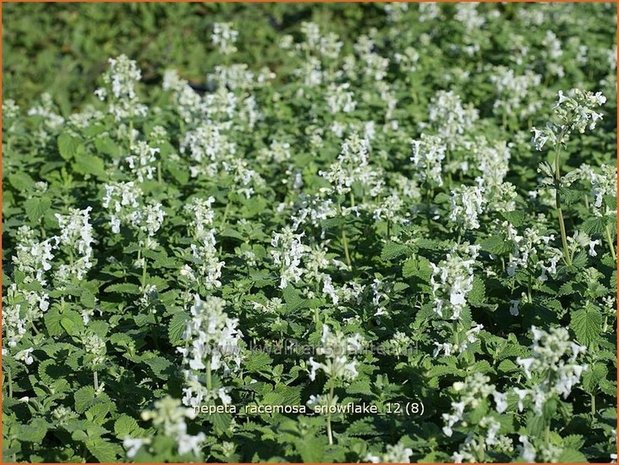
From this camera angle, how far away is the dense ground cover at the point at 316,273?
12.5ft

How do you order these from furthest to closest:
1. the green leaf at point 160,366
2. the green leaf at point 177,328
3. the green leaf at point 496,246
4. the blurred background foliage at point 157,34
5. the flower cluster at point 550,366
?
the blurred background foliage at point 157,34
the green leaf at point 496,246
the green leaf at point 160,366
the green leaf at point 177,328
the flower cluster at point 550,366

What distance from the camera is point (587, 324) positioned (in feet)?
13.8

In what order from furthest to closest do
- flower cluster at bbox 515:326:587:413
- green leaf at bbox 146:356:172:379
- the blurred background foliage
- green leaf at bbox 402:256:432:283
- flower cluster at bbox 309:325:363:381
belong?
the blurred background foliage < green leaf at bbox 402:256:432:283 < green leaf at bbox 146:356:172:379 < flower cluster at bbox 309:325:363:381 < flower cluster at bbox 515:326:587:413

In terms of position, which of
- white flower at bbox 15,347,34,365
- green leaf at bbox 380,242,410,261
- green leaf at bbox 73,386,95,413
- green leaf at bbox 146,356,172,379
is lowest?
green leaf at bbox 73,386,95,413

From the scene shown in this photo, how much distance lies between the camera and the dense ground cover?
382cm

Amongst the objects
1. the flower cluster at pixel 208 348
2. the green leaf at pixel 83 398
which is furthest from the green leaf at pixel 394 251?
the green leaf at pixel 83 398

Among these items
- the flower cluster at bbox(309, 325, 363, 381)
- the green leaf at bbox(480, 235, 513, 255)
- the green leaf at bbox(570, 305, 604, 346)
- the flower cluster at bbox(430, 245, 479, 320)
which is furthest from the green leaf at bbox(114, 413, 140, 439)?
the green leaf at bbox(570, 305, 604, 346)

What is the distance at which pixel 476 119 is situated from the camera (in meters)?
7.37

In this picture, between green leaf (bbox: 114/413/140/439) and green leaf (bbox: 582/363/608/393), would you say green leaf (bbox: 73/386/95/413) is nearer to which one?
green leaf (bbox: 114/413/140/439)

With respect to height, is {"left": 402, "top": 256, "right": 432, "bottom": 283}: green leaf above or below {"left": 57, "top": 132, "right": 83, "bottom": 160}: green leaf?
below

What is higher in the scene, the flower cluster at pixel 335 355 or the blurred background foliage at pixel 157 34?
the blurred background foliage at pixel 157 34

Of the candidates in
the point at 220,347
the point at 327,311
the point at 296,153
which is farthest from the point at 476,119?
the point at 220,347

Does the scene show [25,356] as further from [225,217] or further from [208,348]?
[225,217]

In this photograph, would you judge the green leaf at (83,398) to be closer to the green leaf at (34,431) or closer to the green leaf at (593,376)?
the green leaf at (34,431)
